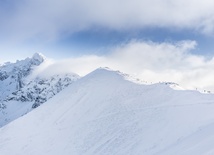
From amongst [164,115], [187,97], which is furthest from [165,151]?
[187,97]

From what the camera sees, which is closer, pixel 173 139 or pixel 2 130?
pixel 173 139

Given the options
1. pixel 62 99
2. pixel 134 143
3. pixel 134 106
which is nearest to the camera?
pixel 134 143

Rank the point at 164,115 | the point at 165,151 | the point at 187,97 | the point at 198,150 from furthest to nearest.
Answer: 1. the point at 187,97
2. the point at 164,115
3. the point at 165,151
4. the point at 198,150

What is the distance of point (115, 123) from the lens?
182ft

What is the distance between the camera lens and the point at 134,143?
46750 millimetres

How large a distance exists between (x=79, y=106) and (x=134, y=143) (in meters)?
24.3

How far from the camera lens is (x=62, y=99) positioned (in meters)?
76.2

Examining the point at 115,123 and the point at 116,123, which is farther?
the point at 115,123

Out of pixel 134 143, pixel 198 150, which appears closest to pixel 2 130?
pixel 134 143

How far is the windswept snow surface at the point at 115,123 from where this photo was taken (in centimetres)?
4225

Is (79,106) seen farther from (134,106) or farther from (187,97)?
(187,97)

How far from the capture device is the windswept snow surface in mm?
42250

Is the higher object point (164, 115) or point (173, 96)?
point (173, 96)

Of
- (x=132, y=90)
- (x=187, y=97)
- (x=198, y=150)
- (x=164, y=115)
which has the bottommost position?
(x=198, y=150)
